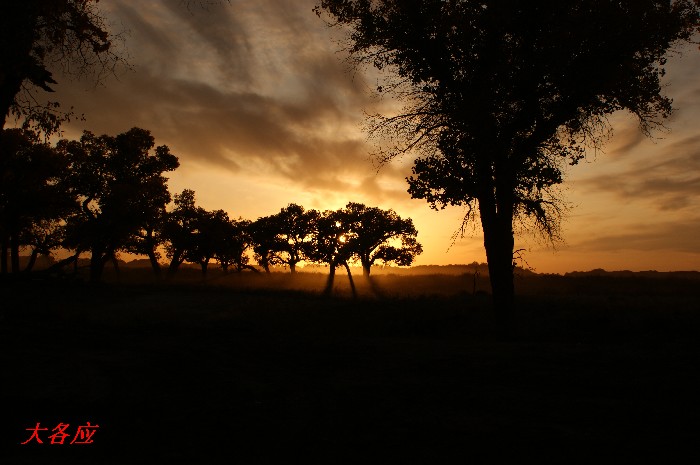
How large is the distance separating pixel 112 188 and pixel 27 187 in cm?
545

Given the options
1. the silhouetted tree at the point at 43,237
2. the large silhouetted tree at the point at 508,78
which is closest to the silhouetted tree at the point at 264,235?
the silhouetted tree at the point at 43,237

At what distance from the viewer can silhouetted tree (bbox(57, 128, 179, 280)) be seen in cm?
3778

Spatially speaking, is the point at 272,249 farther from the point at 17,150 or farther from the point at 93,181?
the point at 17,150

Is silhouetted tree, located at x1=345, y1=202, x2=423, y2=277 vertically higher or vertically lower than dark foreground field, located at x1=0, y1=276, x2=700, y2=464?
higher

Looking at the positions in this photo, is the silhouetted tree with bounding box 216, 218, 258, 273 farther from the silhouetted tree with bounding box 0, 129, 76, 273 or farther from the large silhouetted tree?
the large silhouetted tree

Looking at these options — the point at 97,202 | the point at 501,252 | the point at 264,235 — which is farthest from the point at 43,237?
the point at 501,252

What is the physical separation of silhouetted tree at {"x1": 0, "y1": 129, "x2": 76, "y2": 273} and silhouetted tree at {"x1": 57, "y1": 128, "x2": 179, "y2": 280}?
142 cm

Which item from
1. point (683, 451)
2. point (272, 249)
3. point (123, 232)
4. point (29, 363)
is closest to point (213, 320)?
point (29, 363)

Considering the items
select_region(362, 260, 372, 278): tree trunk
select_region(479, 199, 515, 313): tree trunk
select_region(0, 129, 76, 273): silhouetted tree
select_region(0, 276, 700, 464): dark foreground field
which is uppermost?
select_region(0, 129, 76, 273): silhouetted tree


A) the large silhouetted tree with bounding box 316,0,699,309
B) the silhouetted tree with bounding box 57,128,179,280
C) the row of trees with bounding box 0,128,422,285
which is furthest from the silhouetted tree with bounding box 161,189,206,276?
the large silhouetted tree with bounding box 316,0,699,309

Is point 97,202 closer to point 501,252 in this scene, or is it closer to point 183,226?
point 183,226

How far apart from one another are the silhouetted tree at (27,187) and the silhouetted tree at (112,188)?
1.42 metres

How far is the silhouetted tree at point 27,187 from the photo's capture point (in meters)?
33.2

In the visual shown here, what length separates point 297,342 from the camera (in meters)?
12.2
